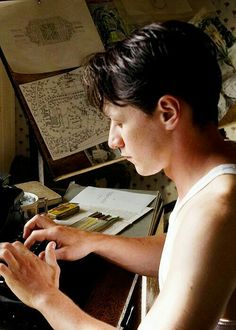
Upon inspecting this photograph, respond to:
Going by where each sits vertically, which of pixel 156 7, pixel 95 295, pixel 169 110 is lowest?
pixel 95 295

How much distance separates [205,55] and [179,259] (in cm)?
37

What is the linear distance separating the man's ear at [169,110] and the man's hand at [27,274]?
40 centimetres

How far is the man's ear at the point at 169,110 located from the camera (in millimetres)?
918

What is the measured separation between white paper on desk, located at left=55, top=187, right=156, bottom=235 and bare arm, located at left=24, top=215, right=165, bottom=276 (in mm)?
145

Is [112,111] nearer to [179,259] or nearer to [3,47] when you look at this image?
[179,259]

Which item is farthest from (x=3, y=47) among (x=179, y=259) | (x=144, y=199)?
(x=179, y=259)

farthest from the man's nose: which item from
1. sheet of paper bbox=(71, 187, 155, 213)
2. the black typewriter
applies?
sheet of paper bbox=(71, 187, 155, 213)

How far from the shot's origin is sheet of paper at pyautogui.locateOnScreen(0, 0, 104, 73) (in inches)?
71.9

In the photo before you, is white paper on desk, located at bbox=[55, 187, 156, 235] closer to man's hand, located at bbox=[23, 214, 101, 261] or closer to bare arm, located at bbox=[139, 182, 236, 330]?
man's hand, located at bbox=[23, 214, 101, 261]

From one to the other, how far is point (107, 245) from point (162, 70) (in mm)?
597

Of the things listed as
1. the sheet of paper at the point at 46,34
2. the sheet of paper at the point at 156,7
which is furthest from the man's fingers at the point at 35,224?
the sheet of paper at the point at 156,7

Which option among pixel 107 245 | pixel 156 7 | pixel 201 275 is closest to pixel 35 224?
pixel 107 245

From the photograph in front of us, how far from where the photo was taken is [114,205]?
1.72m

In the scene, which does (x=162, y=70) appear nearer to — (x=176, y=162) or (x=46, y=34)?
(x=176, y=162)
